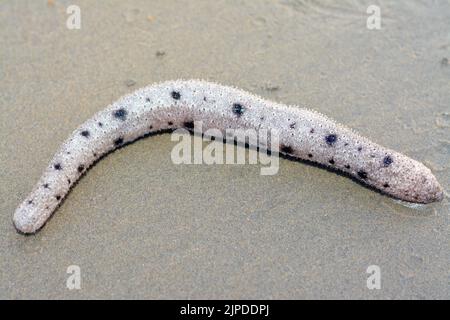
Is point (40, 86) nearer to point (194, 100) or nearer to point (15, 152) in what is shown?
point (15, 152)

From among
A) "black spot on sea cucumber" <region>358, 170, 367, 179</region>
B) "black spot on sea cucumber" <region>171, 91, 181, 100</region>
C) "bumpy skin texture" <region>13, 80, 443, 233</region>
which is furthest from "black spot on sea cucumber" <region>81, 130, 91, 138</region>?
"black spot on sea cucumber" <region>358, 170, 367, 179</region>

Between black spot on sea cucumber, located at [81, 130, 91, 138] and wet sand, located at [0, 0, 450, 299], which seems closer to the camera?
wet sand, located at [0, 0, 450, 299]

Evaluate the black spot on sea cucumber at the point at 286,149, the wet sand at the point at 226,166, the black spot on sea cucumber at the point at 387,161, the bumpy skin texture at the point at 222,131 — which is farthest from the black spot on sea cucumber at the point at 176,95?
the black spot on sea cucumber at the point at 387,161

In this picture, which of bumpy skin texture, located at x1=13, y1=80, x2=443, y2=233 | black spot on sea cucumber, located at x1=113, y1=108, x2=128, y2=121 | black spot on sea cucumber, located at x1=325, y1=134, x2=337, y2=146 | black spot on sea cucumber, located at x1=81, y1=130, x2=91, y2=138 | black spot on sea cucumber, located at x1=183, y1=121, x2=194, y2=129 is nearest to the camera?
bumpy skin texture, located at x1=13, y1=80, x2=443, y2=233

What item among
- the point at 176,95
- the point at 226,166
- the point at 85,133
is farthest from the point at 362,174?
the point at 85,133

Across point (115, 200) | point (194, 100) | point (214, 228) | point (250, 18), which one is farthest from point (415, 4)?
point (115, 200)

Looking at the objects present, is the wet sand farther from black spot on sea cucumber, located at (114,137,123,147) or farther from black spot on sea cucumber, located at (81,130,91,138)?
black spot on sea cucumber, located at (81,130,91,138)

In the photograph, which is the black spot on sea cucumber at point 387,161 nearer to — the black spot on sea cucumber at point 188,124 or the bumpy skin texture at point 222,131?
the bumpy skin texture at point 222,131
